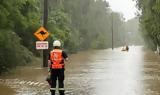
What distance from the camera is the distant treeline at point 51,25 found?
2930cm

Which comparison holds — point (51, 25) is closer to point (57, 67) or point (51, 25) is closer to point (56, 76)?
point (56, 76)

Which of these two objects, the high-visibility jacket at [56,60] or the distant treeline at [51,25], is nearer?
the high-visibility jacket at [56,60]

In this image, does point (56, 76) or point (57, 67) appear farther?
point (56, 76)

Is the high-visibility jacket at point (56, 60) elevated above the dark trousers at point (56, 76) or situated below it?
above

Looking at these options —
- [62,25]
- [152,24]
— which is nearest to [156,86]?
[152,24]

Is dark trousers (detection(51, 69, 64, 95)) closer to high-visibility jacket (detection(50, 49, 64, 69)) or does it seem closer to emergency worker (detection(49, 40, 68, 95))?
emergency worker (detection(49, 40, 68, 95))

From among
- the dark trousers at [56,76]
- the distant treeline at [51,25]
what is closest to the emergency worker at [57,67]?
the dark trousers at [56,76]

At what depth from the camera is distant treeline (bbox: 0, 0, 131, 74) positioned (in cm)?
2930

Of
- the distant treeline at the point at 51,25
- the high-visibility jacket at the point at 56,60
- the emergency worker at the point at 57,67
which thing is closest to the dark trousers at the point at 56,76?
the emergency worker at the point at 57,67

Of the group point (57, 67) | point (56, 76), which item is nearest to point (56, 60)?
point (57, 67)

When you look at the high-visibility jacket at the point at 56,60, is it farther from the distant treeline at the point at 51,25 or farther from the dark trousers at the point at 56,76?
the distant treeline at the point at 51,25

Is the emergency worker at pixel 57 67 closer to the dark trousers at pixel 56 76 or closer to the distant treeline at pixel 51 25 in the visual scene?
the dark trousers at pixel 56 76

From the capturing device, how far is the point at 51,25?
54.5 metres

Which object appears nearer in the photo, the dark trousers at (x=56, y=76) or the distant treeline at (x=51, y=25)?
the dark trousers at (x=56, y=76)
